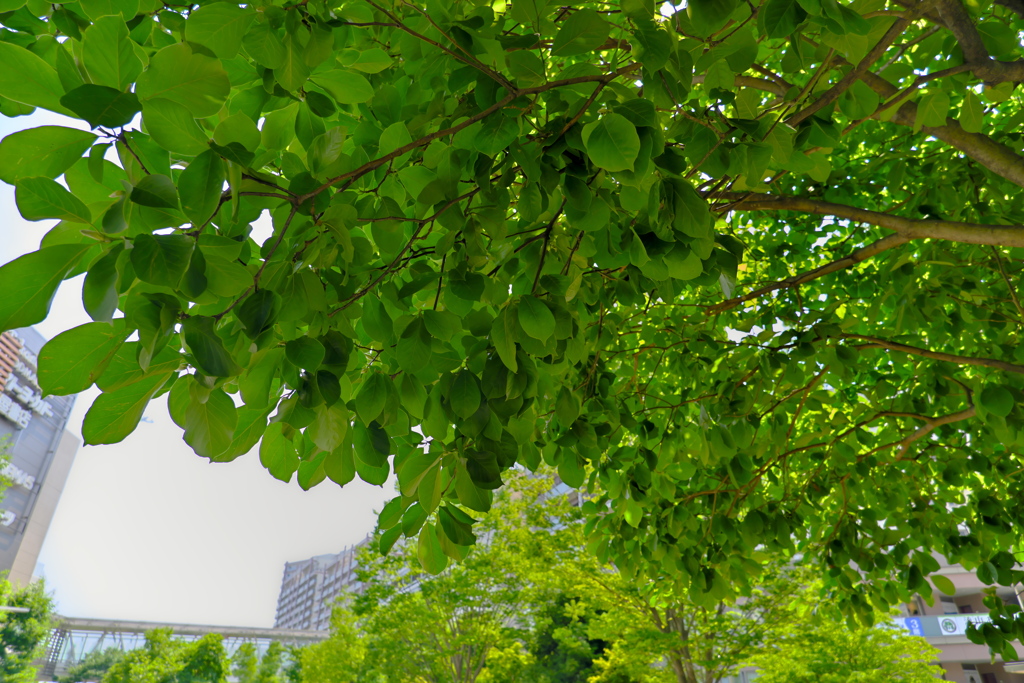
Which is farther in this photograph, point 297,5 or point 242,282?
point 297,5

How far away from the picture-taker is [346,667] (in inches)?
639

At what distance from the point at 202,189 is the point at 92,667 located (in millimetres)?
36025

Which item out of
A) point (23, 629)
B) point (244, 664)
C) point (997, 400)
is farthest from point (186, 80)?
point (244, 664)

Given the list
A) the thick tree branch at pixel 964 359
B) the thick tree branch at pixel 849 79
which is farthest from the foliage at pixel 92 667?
the thick tree branch at pixel 849 79

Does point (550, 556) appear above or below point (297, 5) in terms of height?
above

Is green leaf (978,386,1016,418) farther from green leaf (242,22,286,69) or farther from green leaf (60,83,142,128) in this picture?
green leaf (60,83,142,128)

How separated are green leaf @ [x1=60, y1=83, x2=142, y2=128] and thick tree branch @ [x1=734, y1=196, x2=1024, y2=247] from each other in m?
1.66

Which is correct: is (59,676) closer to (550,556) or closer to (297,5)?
(550,556)

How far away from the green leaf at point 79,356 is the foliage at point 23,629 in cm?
2487

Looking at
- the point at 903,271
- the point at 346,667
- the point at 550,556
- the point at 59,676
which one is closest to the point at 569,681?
the point at 346,667

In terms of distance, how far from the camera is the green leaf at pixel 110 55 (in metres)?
0.77

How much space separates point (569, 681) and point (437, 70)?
2012cm

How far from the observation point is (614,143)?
933 millimetres

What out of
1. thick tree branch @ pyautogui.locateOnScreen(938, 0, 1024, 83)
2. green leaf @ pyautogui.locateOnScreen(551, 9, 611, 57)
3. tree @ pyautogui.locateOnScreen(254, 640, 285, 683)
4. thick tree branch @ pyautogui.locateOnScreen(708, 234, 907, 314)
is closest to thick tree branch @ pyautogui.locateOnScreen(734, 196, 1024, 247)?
thick tree branch @ pyautogui.locateOnScreen(708, 234, 907, 314)
